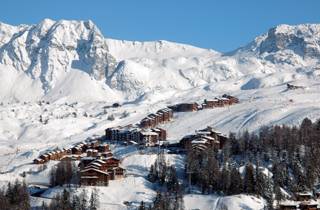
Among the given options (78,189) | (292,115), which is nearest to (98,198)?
(78,189)

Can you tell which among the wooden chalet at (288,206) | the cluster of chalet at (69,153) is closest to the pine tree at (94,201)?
the wooden chalet at (288,206)

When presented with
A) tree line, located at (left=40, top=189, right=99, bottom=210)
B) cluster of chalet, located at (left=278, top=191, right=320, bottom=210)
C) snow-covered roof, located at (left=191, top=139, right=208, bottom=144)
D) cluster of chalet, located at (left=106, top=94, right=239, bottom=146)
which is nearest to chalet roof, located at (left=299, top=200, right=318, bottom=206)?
cluster of chalet, located at (left=278, top=191, right=320, bottom=210)

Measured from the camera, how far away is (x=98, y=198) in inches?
3588

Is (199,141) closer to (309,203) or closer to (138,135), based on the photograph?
(138,135)

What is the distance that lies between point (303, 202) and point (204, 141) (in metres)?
33.2

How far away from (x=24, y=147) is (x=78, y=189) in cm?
8921

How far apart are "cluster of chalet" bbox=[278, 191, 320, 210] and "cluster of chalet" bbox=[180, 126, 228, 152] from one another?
938 inches

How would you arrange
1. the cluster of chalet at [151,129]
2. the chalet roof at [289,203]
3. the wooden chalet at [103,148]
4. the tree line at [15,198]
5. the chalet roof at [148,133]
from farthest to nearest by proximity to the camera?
the chalet roof at [148,133], the cluster of chalet at [151,129], the wooden chalet at [103,148], the tree line at [15,198], the chalet roof at [289,203]

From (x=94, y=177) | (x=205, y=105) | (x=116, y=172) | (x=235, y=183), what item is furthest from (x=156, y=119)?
(x=235, y=183)

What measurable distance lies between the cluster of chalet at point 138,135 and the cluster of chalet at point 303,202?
47.8 metres

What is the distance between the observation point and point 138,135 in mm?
142250

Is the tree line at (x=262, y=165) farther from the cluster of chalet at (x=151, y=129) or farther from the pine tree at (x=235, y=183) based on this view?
the cluster of chalet at (x=151, y=129)

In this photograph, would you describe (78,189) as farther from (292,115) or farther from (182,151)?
(292,115)

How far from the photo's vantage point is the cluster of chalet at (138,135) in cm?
13988
